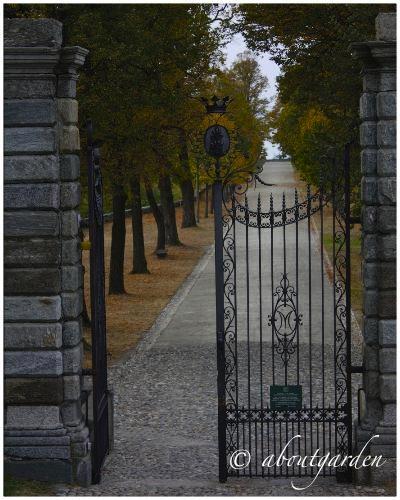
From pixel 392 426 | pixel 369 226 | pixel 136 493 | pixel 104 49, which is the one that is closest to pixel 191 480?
pixel 136 493

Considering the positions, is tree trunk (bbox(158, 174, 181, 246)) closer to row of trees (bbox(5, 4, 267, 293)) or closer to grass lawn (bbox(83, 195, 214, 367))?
grass lawn (bbox(83, 195, 214, 367))

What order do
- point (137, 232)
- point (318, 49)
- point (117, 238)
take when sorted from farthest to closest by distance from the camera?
point (137, 232) < point (117, 238) < point (318, 49)

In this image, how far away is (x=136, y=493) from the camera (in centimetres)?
945

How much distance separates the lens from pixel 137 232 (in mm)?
28406

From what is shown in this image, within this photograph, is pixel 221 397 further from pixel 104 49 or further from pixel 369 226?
pixel 104 49

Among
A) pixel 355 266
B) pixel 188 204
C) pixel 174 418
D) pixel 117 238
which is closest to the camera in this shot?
pixel 174 418

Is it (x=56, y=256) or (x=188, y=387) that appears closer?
(x=56, y=256)

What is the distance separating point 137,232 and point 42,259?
62.2 ft

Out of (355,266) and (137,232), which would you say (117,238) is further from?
(355,266)

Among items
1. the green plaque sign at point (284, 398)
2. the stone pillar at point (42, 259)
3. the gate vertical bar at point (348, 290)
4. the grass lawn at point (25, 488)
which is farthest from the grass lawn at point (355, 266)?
the grass lawn at point (25, 488)

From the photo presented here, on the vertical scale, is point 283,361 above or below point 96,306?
below

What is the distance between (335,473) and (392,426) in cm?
96

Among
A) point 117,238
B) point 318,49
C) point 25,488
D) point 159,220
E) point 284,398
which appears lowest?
point 25,488

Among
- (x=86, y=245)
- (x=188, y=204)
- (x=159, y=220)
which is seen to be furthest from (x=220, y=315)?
(x=188, y=204)
